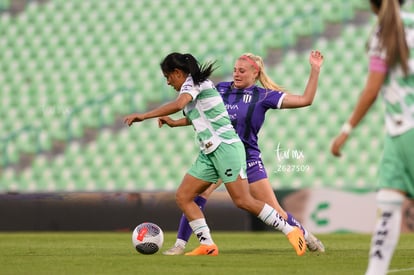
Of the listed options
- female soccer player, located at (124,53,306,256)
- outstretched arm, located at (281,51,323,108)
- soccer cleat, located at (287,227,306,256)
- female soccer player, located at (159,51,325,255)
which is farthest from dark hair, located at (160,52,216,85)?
soccer cleat, located at (287,227,306,256)

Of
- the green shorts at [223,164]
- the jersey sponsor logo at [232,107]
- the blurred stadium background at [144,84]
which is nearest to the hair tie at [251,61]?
the jersey sponsor logo at [232,107]

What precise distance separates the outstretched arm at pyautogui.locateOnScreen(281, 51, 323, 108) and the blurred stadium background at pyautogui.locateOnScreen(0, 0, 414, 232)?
250 inches

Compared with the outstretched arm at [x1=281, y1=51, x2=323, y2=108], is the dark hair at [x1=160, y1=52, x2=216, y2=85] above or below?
above

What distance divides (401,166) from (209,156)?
3.25 meters

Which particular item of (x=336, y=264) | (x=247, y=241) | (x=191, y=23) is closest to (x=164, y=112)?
(x=336, y=264)

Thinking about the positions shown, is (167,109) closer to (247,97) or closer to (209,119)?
(209,119)

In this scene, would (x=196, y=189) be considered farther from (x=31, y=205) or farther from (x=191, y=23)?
(x=191, y=23)

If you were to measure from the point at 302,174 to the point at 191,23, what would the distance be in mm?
3918

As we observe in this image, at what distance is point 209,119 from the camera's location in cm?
823

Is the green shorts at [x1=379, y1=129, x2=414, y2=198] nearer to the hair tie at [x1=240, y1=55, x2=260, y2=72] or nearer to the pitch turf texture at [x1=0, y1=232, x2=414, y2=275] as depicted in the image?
the pitch turf texture at [x1=0, y1=232, x2=414, y2=275]

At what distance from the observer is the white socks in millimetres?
5176

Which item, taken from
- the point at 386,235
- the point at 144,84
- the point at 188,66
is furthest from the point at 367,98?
the point at 144,84

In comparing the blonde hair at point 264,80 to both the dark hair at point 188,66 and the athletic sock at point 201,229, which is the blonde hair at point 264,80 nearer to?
the dark hair at point 188,66

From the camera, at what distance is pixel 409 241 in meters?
10.9
